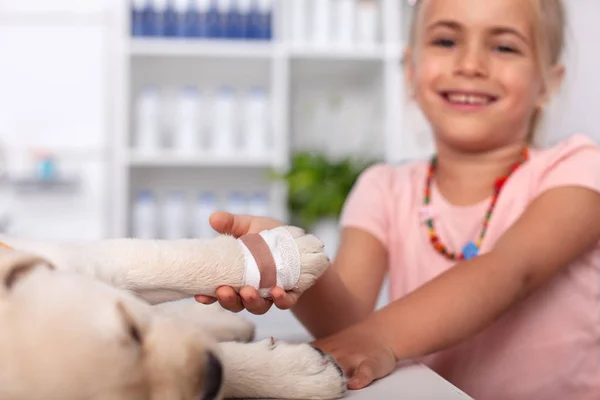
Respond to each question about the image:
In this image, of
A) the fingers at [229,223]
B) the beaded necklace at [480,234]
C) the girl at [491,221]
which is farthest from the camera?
the beaded necklace at [480,234]

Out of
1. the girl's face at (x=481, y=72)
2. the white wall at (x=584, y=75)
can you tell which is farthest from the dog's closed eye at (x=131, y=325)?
the white wall at (x=584, y=75)

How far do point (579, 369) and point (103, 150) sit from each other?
8.11 feet

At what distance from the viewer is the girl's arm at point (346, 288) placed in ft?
2.86

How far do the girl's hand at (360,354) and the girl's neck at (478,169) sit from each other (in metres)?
0.53

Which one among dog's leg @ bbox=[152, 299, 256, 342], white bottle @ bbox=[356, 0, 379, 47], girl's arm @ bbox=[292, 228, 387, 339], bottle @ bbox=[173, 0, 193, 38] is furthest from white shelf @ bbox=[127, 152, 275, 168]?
dog's leg @ bbox=[152, 299, 256, 342]

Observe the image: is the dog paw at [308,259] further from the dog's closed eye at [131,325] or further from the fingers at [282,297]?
the dog's closed eye at [131,325]

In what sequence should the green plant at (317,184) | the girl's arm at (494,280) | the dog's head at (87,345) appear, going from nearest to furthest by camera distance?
the dog's head at (87,345)
the girl's arm at (494,280)
the green plant at (317,184)

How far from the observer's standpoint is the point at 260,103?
3244 millimetres

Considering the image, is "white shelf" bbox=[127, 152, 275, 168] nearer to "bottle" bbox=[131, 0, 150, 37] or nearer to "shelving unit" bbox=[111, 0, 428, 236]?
"shelving unit" bbox=[111, 0, 428, 236]

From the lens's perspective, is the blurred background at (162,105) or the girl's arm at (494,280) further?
the blurred background at (162,105)

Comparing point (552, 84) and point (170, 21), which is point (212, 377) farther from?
point (170, 21)

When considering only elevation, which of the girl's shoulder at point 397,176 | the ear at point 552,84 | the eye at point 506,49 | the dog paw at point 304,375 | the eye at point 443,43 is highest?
the eye at point 443,43

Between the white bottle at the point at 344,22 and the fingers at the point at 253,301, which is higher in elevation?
the white bottle at the point at 344,22

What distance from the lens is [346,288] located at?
99 centimetres
